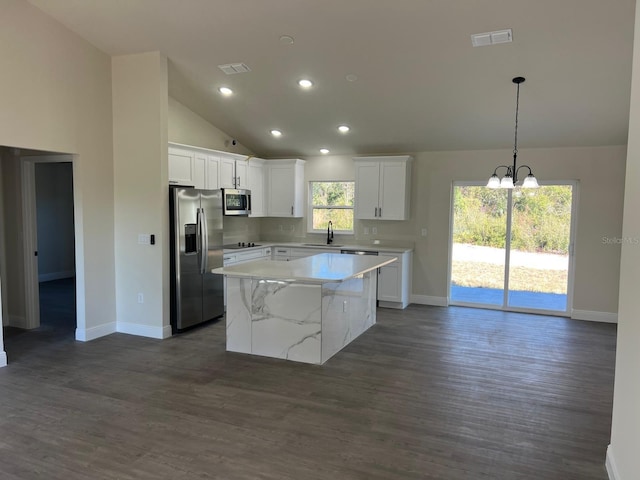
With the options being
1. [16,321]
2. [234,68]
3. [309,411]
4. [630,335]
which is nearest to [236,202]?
[234,68]

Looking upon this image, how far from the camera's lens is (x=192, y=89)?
19.1 feet

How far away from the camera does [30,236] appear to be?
5.42 m

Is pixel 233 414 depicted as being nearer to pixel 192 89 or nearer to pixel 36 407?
pixel 36 407

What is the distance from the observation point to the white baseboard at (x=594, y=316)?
248 inches

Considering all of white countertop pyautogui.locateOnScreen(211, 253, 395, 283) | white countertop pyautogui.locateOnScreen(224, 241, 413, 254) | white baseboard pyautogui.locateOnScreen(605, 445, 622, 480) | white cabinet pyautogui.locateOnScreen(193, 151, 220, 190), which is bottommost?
white baseboard pyautogui.locateOnScreen(605, 445, 622, 480)

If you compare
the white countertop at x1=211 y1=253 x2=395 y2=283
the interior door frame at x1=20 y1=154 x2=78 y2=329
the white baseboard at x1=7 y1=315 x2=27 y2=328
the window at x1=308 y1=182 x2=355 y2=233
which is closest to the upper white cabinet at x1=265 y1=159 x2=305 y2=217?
the window at x1=308 y1=182 x2=355 y2=233

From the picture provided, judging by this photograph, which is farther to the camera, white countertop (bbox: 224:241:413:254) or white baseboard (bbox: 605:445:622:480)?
white countertop (bbox: 224:241:413:254)

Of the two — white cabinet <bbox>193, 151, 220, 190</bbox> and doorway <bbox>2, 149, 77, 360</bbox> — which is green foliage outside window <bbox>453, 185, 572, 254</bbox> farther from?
doorway <bbox>2, 149, 77, 360</bbox>

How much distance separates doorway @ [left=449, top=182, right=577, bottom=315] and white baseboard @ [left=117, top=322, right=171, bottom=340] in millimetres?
4437

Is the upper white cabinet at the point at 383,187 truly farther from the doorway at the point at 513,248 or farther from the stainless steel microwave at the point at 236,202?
the stainless steel microwave at the point at 236,202

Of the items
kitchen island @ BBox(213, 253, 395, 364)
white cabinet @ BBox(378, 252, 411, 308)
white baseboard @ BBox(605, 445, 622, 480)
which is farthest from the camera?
white cabinet @ BBox(378, 252, 411, 308)

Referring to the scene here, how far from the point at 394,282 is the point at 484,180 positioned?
2.10 meters

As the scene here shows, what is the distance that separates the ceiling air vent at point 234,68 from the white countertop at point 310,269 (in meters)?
2.25

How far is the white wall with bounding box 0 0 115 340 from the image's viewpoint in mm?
4219
